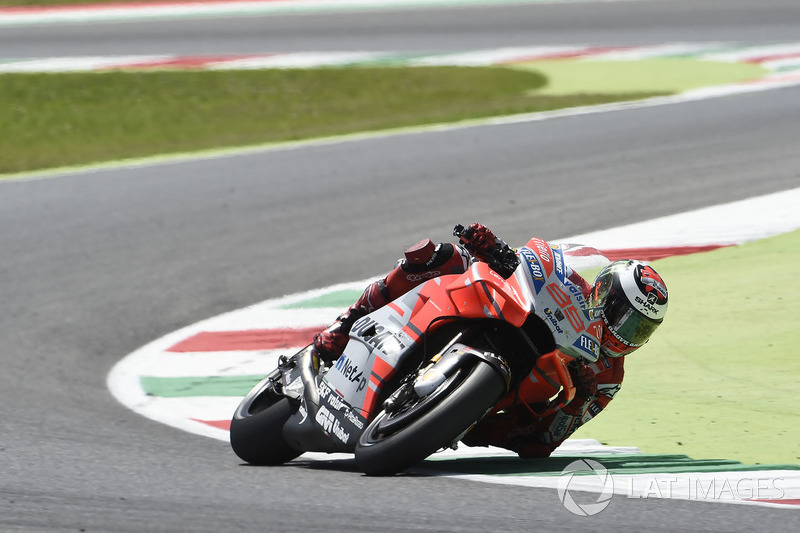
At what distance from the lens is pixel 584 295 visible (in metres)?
4.80

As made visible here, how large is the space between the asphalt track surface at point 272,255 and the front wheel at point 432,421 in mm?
96

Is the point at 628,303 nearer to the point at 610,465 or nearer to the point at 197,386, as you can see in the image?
the point at 610,465

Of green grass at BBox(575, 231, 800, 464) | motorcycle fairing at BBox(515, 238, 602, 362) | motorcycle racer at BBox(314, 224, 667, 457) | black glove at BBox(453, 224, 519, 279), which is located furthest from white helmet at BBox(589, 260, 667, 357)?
green grass at BBox(575, 231, 800, 464)

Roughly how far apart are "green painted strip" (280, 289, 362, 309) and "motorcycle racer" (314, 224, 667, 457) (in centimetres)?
290

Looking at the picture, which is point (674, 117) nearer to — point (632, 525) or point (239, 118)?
point (239, 118)

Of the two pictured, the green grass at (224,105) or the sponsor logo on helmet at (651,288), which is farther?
the green grass at (224,105)

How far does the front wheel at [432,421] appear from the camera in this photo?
4273mm

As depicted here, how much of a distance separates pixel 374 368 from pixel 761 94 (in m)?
11.2

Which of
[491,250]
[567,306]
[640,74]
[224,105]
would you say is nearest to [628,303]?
[567,306]

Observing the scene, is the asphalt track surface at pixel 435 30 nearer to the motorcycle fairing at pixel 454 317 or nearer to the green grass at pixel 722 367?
the green grass at pixel 722 367

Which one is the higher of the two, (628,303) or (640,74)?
(640,74)

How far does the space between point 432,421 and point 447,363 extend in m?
0.26

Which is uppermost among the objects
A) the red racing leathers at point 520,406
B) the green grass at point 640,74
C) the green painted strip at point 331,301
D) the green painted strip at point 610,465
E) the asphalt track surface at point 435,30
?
the asphalt track surface at point 435,30

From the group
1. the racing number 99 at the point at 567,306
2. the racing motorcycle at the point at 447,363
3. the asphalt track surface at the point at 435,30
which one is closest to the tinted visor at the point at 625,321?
the racing motorcycle at the point at 447,363
